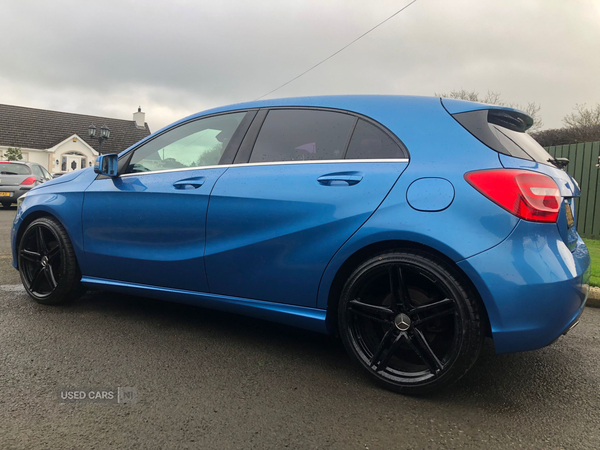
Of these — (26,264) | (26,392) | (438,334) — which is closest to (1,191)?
(26,264)

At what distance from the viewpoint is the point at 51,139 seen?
3916 centimetres

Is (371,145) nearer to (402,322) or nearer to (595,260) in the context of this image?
(402,322)

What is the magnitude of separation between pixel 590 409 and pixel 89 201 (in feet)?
11.0

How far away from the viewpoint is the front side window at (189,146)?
3094 mm

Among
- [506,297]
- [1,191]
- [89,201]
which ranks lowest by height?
[1,191]

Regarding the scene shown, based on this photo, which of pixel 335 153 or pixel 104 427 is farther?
pixel 335 153

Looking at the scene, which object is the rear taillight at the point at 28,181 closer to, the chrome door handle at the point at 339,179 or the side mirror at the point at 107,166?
the side mirror at the point at 107,166

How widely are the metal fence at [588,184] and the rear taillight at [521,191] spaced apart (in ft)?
27.9

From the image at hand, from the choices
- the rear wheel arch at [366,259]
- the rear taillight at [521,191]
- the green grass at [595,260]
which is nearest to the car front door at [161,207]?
the rear wheel arch at [366,259]

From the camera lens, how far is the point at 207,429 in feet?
6.42

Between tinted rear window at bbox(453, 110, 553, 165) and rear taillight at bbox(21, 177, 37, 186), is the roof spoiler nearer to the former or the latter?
tinted rear window at bbox(453, 110, 553, 165)

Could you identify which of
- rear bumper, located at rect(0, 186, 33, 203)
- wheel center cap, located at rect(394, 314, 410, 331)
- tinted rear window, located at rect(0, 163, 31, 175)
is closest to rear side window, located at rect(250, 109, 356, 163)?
wheel center cap, located at rect(394, 314, 410, 331)

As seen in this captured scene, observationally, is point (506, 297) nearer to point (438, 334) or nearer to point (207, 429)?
point (438, 334)

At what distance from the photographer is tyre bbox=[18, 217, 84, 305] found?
3.52 meters
